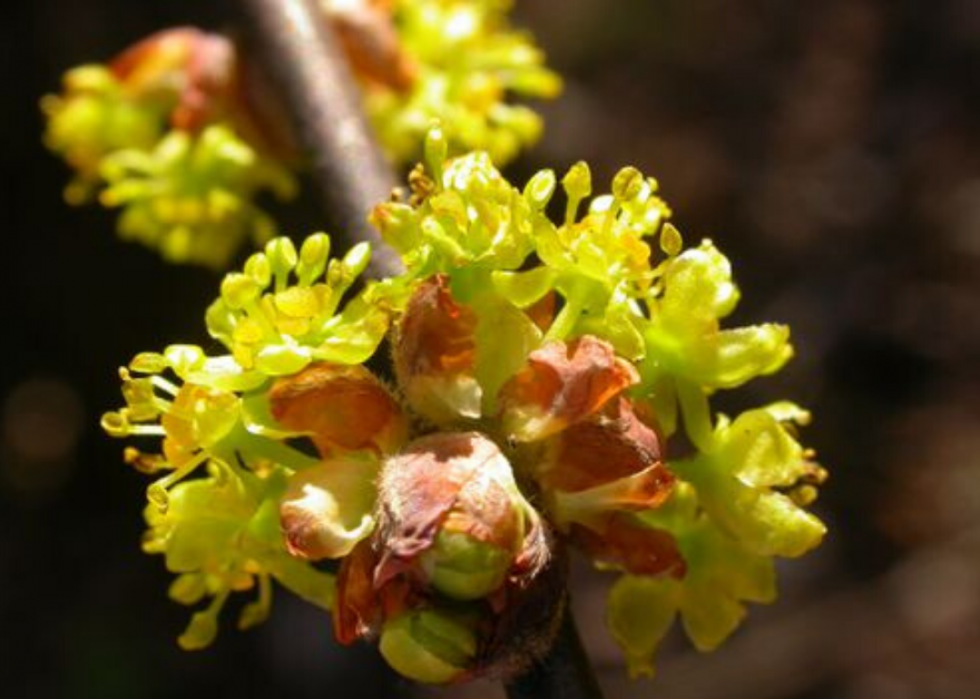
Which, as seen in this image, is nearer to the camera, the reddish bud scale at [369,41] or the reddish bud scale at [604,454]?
the reddish bud scale at [604,454]

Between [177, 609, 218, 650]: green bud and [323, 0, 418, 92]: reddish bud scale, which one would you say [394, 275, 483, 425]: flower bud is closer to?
[177, 609, 218, 650]: green bud

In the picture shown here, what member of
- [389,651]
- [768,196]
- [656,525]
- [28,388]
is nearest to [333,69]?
[656,525]

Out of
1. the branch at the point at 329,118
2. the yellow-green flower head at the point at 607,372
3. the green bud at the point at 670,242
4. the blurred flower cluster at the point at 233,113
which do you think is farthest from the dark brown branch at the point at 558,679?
the blurred flower cluster at the point at 233,113

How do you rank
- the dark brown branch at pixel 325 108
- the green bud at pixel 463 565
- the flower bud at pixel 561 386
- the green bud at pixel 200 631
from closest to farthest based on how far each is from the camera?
1. the green bud at pixel 463 565
2. the flower bud at pixel 561 386
3. the green bud at pixel 200 631
4. the dark brown branch at pixel 325 108

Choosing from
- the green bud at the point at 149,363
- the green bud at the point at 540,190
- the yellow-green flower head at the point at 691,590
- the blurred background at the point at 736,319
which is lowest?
the blurred background at the point at 736,319

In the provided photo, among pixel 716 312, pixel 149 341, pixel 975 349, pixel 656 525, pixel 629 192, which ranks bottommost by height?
pixel 975 349

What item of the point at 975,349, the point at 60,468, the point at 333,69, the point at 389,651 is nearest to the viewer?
the point at 389,651

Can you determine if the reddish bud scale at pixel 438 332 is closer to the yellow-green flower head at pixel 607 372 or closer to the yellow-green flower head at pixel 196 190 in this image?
the yellow-green flower head at pixel 607 372

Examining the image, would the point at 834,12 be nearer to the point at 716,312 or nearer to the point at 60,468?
the point at 60,468
